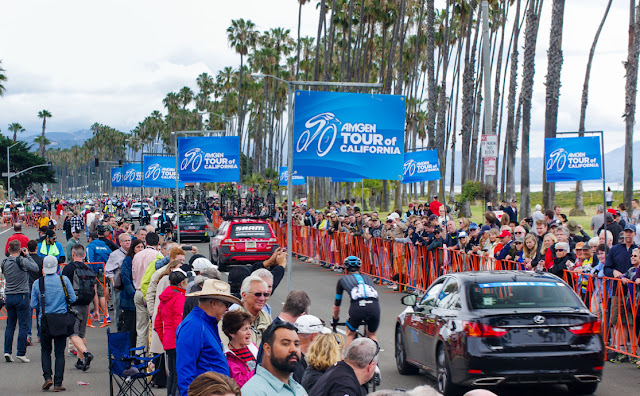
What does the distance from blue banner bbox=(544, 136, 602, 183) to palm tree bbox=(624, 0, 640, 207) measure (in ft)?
64.1

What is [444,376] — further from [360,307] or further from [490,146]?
[490,146]

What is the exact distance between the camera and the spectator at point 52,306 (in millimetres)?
10797

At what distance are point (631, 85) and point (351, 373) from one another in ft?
115

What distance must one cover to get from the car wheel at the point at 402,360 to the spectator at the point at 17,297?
5.65 m

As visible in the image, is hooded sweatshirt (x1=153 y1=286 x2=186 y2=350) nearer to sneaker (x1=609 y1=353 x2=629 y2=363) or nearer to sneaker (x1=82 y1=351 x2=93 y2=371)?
sneaker (x1=82 y1=351 x2=93 y2=371)

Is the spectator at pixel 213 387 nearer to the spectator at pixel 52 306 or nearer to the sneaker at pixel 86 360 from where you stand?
the spectator at pixel 52 306

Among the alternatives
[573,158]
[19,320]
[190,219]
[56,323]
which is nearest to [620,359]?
[573,158]

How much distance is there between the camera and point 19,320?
1295 centimetres

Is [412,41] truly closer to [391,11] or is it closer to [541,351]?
[391,11]

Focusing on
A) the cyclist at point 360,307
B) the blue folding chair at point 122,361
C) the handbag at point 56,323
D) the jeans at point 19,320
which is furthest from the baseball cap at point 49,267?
the cyclist at point 360,307

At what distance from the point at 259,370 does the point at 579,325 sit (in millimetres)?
5579

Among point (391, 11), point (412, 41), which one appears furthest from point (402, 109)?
point (412, 41)

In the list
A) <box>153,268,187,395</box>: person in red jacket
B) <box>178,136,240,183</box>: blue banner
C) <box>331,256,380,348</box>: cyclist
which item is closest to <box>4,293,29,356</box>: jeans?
<box>153,268,187,395</box>: person in red jacket

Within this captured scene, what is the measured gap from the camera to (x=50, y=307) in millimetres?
10961
